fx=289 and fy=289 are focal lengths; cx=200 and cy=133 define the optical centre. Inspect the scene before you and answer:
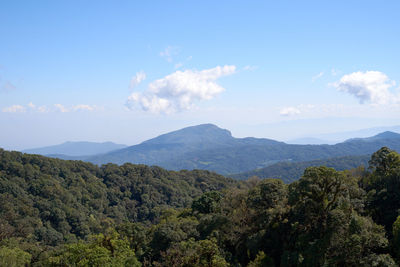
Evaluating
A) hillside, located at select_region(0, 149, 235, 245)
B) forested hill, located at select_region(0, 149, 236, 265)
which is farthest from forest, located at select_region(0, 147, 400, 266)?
hillside, located at select_region(0, 149, 235, 245)

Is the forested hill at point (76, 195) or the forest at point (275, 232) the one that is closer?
the forest at point (275, 232)

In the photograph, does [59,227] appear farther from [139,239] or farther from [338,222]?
[338,222]

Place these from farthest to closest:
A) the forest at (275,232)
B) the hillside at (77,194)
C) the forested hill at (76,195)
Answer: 1. the hillside at (77,194)
2. the forested hill at (76,195)
3. the forest at (275,232)

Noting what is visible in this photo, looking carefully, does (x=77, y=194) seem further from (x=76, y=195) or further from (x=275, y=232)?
(x=275, y=232)

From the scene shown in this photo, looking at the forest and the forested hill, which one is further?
the forested hill

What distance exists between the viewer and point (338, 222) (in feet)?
62.0

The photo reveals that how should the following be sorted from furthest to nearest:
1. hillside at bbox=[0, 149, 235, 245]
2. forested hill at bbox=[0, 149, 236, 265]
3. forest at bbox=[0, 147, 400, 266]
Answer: hillside at bbox=[0, 149, 235, 245] < forested hill at bbox=[0, 149, 236, 265] < forest at bbox=[0, 147, 400, 266]

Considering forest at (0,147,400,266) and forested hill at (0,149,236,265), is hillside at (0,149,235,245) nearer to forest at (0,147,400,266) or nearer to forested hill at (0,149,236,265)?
forested hill at (0,149,236,265)

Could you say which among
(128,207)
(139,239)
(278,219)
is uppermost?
(278,219)

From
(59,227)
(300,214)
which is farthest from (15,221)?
(300,214)

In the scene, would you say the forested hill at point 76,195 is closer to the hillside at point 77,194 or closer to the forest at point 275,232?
the hillside at point 77,194

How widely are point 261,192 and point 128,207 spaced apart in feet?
226

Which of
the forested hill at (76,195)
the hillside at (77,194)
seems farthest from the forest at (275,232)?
the hillside at (77,194)

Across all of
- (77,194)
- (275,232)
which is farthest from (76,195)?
(275,232)
